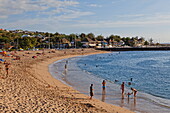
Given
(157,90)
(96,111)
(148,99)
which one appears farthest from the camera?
(157,90)

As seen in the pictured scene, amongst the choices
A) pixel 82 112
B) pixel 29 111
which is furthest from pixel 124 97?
pixel 29 111

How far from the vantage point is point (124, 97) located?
16.1 metres

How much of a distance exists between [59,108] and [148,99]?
30.0 ft

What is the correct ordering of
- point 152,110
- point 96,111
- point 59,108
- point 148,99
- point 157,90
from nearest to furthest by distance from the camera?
point 59,108 → point 96,111 → point 152,110 → point 148,99 → point 157,90

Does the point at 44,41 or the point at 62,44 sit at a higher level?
the point at 44,41

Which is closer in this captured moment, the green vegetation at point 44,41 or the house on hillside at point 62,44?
the green vegetation at point 44,41

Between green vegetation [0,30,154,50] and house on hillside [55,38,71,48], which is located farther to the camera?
house on hillside [55,38,71,48]

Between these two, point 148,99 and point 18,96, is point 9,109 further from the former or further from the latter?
point 148,99

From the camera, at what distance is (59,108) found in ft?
32.8

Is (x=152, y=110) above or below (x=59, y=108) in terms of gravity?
below

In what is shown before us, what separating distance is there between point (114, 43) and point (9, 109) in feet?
483

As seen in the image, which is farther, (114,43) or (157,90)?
(114,43)

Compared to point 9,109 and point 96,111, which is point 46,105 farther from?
point 96,111

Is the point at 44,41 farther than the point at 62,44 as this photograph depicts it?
Yes
